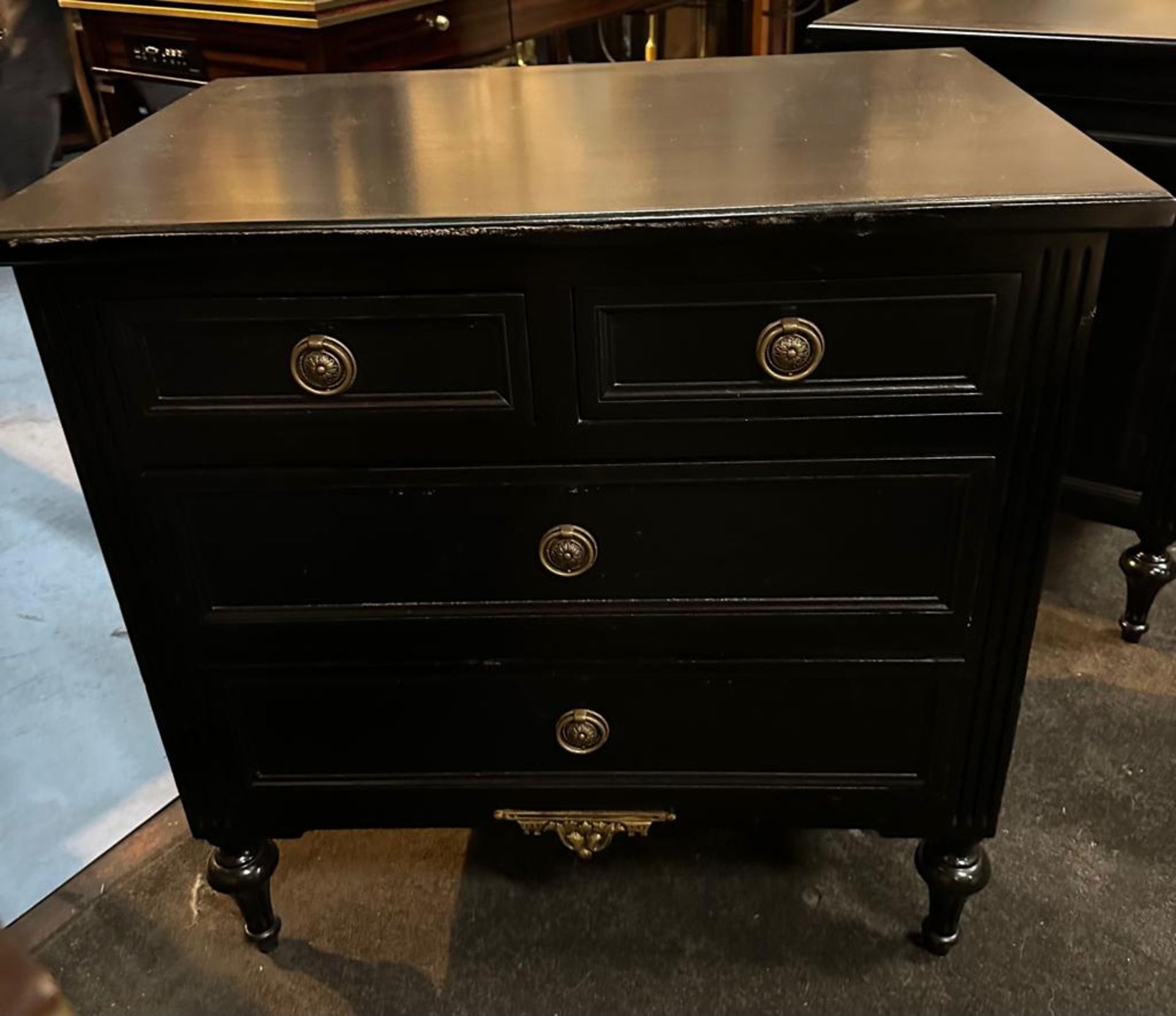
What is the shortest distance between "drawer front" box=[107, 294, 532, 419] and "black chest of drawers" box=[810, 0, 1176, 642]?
736 millimetres

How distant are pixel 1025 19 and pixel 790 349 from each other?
715 mm

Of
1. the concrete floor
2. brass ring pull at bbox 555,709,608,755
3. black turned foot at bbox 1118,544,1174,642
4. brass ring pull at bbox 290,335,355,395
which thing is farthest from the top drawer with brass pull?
black turned foot at bbox 1118,544,1174,642

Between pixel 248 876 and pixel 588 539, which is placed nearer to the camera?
pixel 588 539

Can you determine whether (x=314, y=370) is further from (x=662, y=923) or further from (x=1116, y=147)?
(x=1116, y=147)

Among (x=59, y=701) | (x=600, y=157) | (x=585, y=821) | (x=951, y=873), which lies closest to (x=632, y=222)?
(x=600, y=157)

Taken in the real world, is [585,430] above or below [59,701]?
above

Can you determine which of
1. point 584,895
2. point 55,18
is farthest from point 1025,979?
point 55,18

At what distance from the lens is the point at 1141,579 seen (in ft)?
4.77

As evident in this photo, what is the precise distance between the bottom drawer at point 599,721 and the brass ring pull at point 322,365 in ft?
0.89

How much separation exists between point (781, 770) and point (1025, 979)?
0.36 metres

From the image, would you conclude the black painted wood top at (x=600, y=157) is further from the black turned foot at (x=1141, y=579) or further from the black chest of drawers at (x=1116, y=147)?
the black turned foot at (x=1141, y=579)

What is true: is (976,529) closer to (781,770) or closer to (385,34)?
(781,770)

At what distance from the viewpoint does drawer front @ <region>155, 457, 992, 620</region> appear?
0.85 meters

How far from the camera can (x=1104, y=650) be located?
60.0 inches
